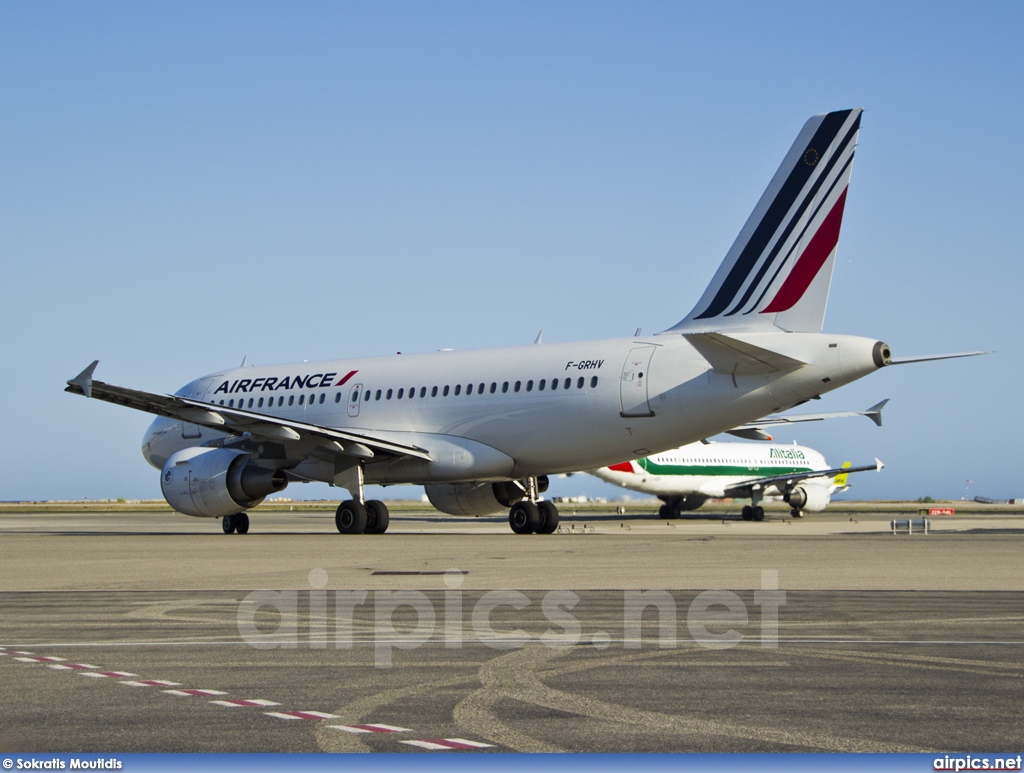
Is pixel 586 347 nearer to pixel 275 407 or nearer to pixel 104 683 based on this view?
pixel 275 407

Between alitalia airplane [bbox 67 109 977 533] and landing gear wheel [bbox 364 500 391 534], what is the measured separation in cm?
4

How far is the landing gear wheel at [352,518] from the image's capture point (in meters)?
29.9

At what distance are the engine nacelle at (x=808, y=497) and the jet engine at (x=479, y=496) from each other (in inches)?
1360

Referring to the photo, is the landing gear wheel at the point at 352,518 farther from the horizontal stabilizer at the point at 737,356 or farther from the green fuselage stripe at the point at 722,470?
the green fuselage stripe at the point at 722,470

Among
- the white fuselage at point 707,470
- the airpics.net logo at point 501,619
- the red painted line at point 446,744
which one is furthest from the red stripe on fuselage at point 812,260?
the white fuselage at point 707,470

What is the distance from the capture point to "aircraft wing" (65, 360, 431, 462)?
27.6 metres

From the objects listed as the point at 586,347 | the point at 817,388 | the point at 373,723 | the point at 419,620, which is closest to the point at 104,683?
the point at 373,723

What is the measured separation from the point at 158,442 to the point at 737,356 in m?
19.9

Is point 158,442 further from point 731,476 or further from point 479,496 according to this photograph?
point 731,476

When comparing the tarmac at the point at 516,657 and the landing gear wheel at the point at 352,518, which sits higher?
the landing gear wheel at the point at 352,518

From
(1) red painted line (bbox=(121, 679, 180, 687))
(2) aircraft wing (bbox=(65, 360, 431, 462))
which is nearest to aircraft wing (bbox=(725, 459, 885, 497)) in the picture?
(2) aircraft wing (bbox=(65, 360, 431, 462))

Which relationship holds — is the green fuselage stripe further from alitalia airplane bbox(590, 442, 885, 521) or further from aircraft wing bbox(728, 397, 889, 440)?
aircraft wing bbox(728, 397, 889, 440)

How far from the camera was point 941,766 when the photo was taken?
5.55 meters

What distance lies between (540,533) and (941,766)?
25.0 meters
